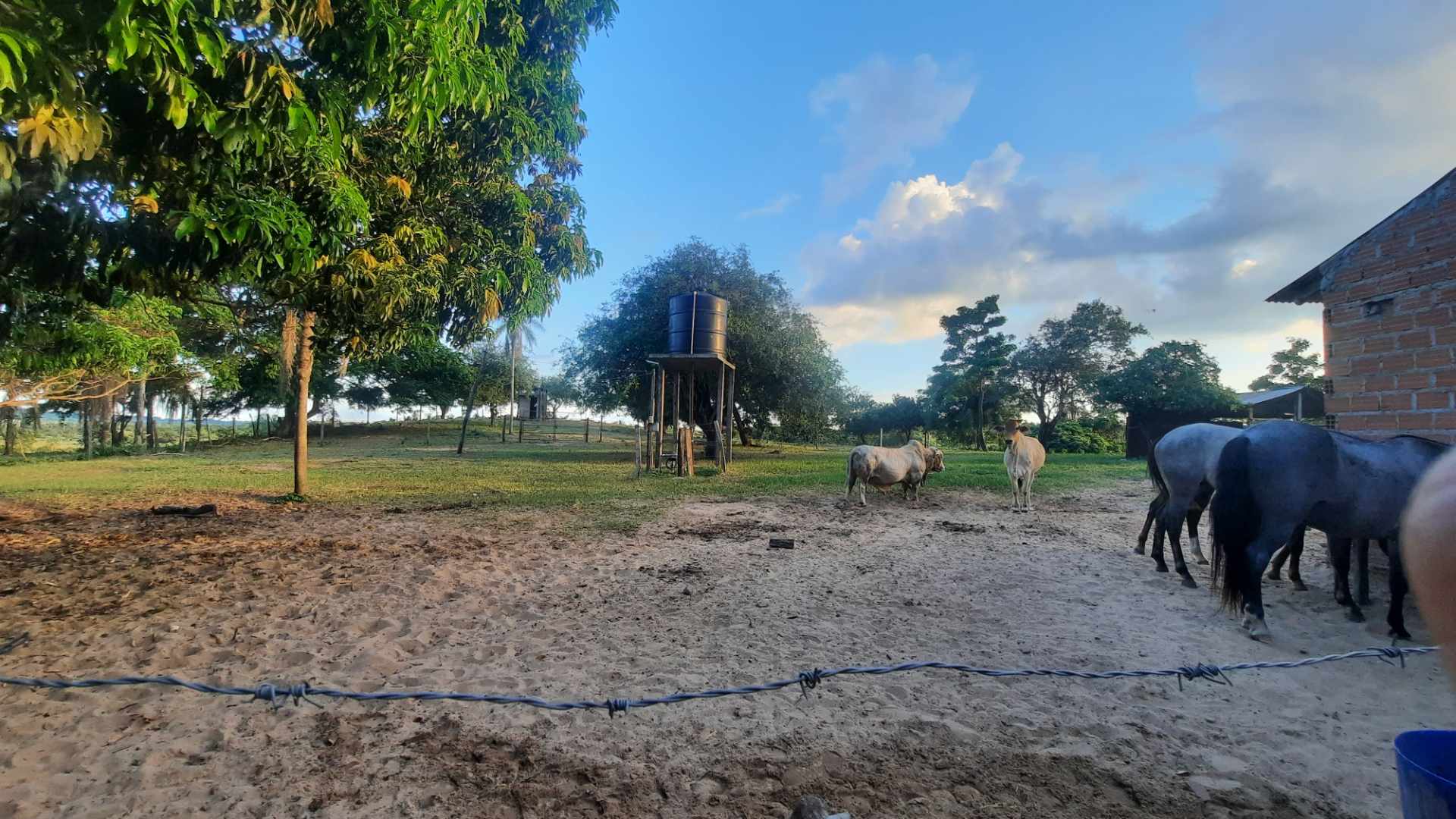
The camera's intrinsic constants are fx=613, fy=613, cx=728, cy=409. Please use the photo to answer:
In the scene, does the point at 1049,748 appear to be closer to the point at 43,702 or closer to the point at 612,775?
the point at 612,775

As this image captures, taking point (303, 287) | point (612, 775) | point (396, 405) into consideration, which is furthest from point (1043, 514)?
point (396, 405)

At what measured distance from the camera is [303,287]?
5.82 m

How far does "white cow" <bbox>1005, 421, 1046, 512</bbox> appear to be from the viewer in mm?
10297

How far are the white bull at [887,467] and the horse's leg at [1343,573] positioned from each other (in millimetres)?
6011

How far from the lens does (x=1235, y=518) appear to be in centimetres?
446

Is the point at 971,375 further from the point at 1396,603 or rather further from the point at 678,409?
the point at 1396,603

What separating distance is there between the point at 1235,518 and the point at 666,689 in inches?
167

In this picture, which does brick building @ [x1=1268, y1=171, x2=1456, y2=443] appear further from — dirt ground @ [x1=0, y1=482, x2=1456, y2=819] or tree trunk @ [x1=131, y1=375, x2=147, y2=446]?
tree trunk @ [x1=131, y1=375, x2=147, y2=446]

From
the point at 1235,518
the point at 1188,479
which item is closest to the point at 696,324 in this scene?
the point at 1188,479

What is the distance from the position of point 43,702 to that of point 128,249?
306 centimetres

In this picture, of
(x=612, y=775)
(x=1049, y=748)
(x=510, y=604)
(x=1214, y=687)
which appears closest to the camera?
(x=612, y=775)

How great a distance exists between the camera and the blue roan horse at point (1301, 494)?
4305 millimetres

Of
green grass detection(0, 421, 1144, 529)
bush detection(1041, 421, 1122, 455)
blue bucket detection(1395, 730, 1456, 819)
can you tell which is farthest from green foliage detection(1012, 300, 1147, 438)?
blue bucket detection(1395, 730, 1456, 819)

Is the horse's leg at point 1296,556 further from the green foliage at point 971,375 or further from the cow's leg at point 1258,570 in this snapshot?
the green foliage at point 971,375
